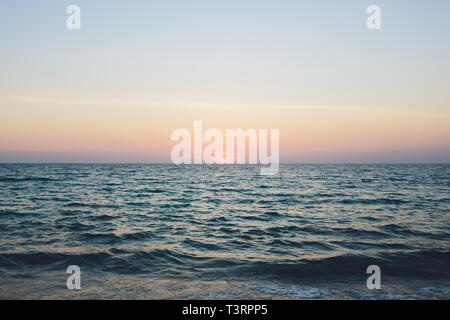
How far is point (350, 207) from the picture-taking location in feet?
75.2

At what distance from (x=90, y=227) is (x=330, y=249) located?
11799 mm

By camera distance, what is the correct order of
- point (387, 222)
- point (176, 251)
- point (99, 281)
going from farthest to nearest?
1. point (387, 222)
2. point (176, 251)
3. point (99, 281)

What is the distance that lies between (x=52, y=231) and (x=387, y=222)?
A: 18.0 m

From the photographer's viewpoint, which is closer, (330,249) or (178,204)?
(330,249)

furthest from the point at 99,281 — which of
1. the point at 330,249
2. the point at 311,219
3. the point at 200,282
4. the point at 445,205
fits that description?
the point at 445,205

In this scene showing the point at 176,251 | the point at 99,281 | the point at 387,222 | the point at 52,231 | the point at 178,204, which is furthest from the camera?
the point at 178,204

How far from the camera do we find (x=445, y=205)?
23.3 m
